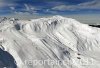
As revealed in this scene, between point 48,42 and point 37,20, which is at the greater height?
point 37,20

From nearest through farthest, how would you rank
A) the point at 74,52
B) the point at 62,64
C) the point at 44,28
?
the point at 62,64 → the point at 74,52 → the point at 44,28

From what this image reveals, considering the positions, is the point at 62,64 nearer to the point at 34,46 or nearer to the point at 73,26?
the point at 34,46

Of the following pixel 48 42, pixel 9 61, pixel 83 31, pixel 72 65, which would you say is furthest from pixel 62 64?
pixel 83 31

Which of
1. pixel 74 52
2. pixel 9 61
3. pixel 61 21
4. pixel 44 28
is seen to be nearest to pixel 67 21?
pixel 61 21

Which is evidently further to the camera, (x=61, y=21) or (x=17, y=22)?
(x=61, y=21)

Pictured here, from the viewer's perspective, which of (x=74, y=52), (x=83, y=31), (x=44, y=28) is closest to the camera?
(x=74, y=52)

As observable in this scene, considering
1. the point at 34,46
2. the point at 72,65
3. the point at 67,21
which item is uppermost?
the point at 67,21

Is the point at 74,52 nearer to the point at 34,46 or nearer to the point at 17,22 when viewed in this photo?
the point at 34,46
